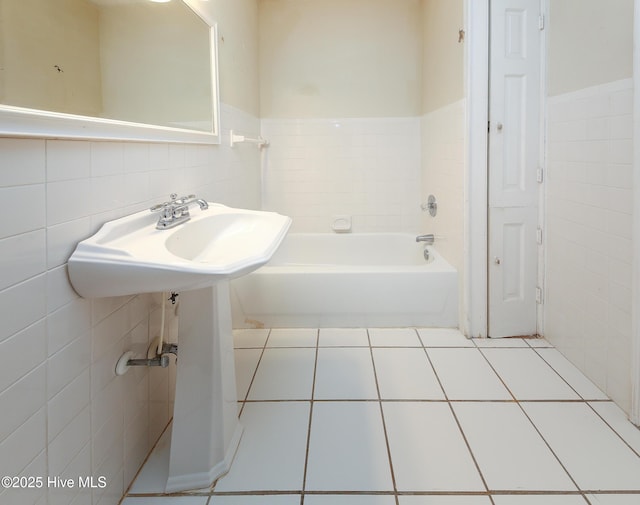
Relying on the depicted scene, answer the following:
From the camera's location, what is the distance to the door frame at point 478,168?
2.50m

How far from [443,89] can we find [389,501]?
2.52 meters

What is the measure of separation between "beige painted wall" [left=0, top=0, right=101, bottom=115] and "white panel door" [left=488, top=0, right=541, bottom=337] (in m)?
2.04

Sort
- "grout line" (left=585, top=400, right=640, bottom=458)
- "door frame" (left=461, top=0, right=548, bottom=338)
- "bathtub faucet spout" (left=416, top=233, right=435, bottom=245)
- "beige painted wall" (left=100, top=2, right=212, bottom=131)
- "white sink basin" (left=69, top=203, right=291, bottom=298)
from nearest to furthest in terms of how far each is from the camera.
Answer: "white sink basin" (left=69, top=203, right=291, bottom=298)
"beige painted wall" (left=100, top=2, right=212, bottom=131)
"grout line" (left=585, top=400, right=640, bottom=458)
"door frame" (left=461, top=0, right=548, bottom=338)
"bathtub faucet spout" (left=416, top=233, right=435, bottom=245)

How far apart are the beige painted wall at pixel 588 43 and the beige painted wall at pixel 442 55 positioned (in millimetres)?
475

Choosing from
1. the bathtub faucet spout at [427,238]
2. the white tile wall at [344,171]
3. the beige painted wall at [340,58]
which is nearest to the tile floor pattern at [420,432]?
the bathtub faucet spout at [427,238]

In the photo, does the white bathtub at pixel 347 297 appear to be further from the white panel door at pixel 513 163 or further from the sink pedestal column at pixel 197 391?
the sink pedestal column at pixel 197 391

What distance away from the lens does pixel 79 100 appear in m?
1.22

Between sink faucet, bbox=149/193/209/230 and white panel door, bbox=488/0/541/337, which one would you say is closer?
sink faucet, bbox=149/193/209/230

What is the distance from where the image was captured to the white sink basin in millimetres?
1100

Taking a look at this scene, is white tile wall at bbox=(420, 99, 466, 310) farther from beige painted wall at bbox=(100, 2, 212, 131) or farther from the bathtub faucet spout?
beige painted wall at bbox=(100, 2, 212, 131)

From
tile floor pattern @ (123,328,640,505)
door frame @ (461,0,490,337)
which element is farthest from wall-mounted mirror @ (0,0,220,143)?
door frame @ (461,0,490,337)

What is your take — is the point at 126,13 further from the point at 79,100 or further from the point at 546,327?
the point at 546,327

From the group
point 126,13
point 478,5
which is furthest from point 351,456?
point 478,5

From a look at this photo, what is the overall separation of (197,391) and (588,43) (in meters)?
2.17
